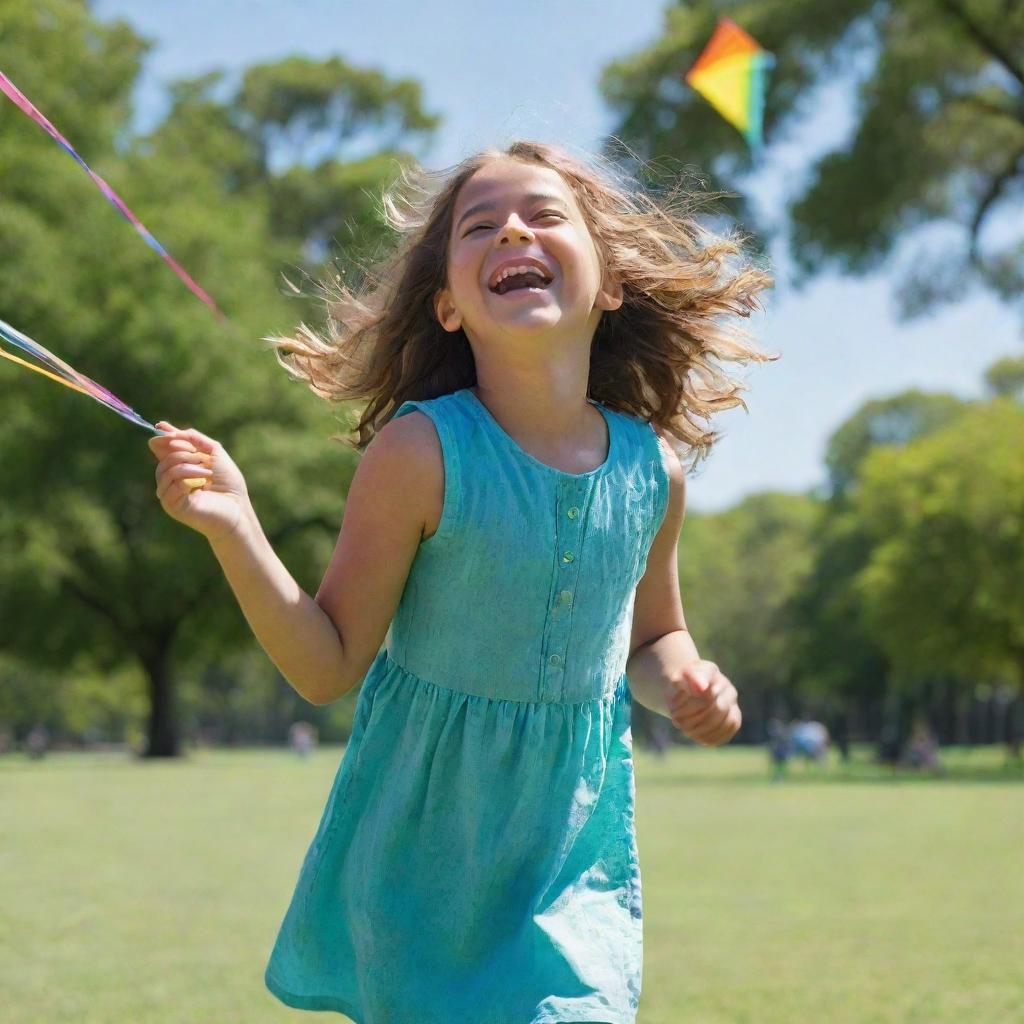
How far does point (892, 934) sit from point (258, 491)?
26816mm

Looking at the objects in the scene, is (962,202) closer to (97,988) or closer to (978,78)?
(978,78)

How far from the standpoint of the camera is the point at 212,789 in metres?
23.0

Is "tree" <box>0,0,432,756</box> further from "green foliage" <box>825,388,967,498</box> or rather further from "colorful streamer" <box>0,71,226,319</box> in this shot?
"green foliage" <box>825,388,967,498</box>

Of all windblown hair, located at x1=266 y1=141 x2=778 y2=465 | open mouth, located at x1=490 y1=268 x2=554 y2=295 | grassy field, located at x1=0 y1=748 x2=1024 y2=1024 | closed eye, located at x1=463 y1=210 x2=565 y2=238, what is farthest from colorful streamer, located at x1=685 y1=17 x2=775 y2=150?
open mouth, located at x1=490 y1=268 x2=554 y2=295

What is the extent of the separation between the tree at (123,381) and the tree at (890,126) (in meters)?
12.7

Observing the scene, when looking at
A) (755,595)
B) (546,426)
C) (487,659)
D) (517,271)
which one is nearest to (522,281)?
(517,271)

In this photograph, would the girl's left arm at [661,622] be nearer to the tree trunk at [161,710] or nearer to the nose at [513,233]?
the nose at [513,233]

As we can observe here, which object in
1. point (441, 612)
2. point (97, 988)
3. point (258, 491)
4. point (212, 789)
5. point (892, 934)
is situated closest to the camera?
point (441, 612)

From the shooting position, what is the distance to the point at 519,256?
10.2ft

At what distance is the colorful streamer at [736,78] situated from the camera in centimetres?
1772

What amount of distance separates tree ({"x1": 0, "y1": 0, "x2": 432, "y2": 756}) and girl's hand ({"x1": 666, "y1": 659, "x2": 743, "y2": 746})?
89.6 feet

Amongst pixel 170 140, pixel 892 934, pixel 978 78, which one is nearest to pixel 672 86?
pixel 978 78

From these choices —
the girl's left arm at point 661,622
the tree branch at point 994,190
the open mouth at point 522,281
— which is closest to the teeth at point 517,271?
the open mouth at point 522,281

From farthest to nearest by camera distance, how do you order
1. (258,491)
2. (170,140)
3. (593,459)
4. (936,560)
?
(936,560)
(170,140)
(258,491)
(593,459)
